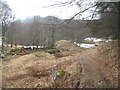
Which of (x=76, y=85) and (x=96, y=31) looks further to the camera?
(x=96, y=31)

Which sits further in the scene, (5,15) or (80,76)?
(5,15)

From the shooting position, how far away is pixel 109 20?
11578 millimetres

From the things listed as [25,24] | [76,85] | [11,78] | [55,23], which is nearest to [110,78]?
[76,85]

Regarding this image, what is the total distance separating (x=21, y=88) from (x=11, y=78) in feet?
8.16

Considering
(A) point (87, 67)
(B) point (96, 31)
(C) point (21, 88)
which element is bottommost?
(C) point (21, 88)

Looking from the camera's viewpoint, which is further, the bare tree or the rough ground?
the bare tree

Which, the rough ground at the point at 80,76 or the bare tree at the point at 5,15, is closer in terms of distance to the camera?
the rough ground at the point at 80,76

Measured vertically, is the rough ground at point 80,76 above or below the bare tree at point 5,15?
below

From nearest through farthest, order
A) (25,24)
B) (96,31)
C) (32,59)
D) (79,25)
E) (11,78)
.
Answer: (79,25)
(96,31)
(11,78)
(32,59)
(25,24)

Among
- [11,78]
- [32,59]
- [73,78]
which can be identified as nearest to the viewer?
[73,78]

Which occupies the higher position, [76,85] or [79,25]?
[79,25]

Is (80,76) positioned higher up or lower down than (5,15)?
lower down

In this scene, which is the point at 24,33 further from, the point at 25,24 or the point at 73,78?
the point at 73,78

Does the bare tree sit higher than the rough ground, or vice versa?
the bare tree
